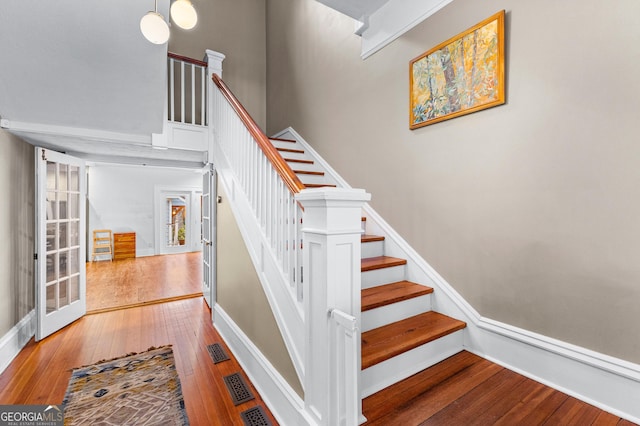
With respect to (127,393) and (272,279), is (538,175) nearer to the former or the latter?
(272,279)

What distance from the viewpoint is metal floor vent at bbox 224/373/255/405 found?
6.11ft

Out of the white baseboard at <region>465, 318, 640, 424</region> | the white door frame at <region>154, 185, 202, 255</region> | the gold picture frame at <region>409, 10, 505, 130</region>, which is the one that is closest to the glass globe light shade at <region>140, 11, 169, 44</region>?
the gold picture frame at <region>409, 10, 505, 130</region>

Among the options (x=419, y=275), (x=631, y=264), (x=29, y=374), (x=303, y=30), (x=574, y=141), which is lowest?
(x=29, y=374)

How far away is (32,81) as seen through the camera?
2.26m

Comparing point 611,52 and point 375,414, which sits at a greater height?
point 611,52

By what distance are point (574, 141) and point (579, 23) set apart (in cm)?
62

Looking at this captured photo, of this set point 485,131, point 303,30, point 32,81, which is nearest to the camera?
point 485,131

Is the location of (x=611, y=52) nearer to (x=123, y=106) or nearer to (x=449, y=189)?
(x=449, y=189)

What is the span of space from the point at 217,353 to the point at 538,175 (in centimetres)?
273

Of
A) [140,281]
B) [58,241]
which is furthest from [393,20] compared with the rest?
[140,281]

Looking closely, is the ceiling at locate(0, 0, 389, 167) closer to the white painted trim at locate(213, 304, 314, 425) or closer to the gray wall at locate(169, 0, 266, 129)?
the gray wall at locate(169, 0, 266, 129)

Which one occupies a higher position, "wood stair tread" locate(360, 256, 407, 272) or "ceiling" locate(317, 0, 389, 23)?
"ceiling" locate(317, 0, 389, 23)

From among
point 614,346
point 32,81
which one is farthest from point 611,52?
point 32,81

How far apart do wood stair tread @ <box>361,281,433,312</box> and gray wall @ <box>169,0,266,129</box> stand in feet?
12.1
